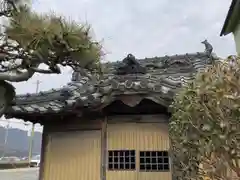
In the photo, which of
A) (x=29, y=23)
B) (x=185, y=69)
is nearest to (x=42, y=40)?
(x=29, y=23)

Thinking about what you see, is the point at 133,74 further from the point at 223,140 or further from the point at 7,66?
the point at 223,140

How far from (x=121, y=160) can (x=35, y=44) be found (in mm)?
2836

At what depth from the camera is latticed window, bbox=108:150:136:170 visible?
532 cm

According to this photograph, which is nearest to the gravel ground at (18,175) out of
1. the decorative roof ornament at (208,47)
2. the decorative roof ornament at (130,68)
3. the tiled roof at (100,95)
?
the tiled roof at (100,95)

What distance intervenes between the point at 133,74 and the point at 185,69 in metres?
1.63

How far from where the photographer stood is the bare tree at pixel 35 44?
383 centimetres

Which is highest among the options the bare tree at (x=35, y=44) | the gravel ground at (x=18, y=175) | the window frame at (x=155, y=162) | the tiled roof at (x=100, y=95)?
the bare tree at (x=35, y=44)

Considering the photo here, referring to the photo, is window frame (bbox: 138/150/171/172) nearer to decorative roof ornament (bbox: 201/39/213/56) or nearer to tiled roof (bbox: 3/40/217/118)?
tiled roof (bbox: 3/40/217/118)

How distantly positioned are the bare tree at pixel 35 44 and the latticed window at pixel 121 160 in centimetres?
208

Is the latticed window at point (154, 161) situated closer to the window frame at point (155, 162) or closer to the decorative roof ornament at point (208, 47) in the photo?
the window frame at point (155, 162)

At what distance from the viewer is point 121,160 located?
5.38 metres

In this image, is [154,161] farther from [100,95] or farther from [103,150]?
[100,95]

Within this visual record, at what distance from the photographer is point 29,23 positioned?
12.4 ft

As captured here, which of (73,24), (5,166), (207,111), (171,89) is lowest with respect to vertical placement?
(5,166)
